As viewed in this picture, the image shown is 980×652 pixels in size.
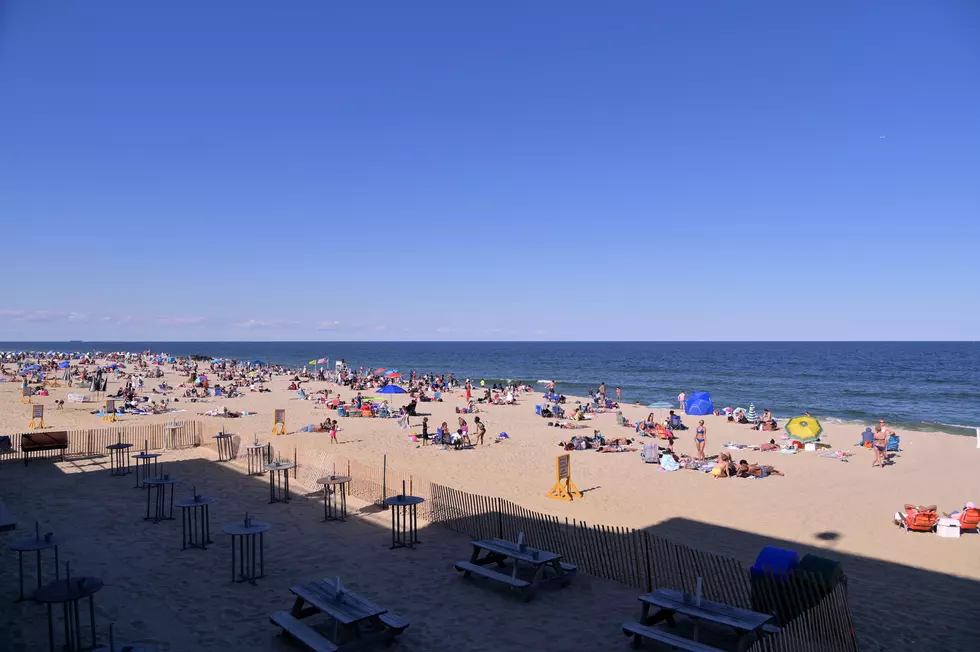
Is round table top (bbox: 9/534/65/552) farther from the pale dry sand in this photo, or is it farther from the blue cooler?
the blue cooler

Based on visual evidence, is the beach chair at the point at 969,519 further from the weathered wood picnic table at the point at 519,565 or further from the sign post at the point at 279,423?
the sign post at the point at 279,423

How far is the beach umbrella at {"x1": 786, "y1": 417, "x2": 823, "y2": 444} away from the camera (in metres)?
23.4

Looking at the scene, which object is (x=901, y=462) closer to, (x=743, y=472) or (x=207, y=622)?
(x=743, y=472)

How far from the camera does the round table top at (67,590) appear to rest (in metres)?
6.57

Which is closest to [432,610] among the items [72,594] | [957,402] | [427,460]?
[72,594]

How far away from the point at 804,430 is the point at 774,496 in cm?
814

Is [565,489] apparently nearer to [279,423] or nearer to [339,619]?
[339,619]

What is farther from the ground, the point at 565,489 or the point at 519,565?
the point at 519,565

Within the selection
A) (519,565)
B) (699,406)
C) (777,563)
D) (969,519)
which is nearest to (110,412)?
(519,565)

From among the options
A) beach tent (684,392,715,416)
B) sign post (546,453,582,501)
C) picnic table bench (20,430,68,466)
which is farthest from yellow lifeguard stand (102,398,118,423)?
beach tent (684,392,715,416)

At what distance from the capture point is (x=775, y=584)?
8.30 meters

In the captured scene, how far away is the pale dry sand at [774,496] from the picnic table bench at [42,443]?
753cm

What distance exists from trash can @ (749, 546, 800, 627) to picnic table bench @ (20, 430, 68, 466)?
66.4ft

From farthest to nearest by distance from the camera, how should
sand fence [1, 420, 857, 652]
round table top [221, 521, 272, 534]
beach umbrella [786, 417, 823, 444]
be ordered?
beach umbrella [786, 417, 823, 444], round table top [221, 521, 272, 534], sand fence [1, 420, 857, 652]
